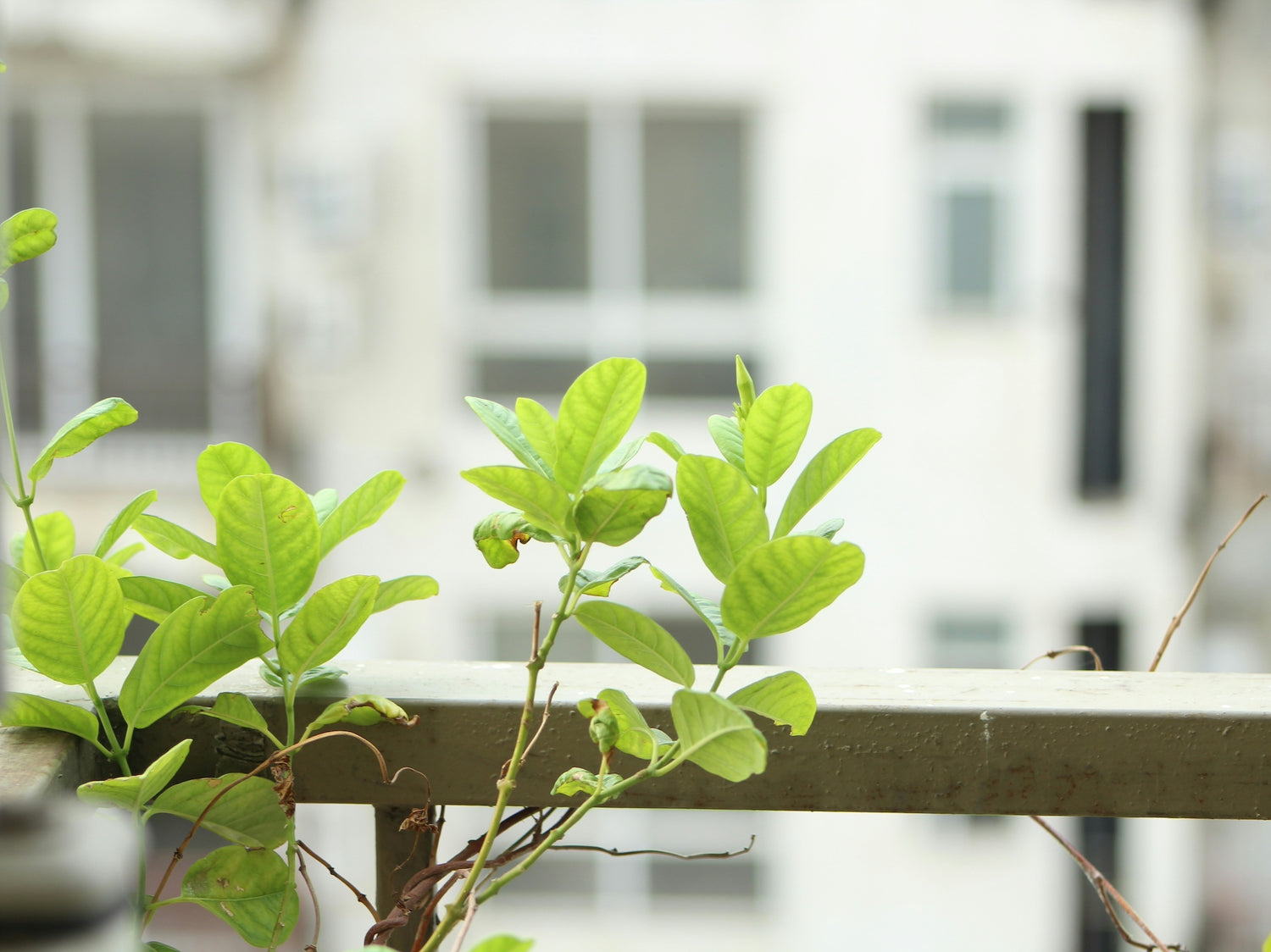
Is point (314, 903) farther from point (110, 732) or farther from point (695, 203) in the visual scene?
point (695, 203)

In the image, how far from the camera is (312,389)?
147 inches

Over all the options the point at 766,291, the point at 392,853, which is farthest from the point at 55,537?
the point at 766,291

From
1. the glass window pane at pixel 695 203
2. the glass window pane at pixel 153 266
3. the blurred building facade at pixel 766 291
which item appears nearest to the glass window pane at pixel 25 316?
the blurred building facade at pixel 766 291

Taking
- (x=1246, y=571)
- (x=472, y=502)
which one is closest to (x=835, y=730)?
(x=472, y=502)

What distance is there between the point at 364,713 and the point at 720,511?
0.45 feet

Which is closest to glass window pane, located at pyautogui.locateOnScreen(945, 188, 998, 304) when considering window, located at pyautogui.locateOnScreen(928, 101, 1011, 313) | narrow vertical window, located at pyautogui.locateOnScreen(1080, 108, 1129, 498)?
window, located at pyautogui.locateOnScreen(928, 101, 1011, 313)

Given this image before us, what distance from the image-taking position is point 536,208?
12.6 feet

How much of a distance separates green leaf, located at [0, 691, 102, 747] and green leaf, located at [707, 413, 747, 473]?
0.68 feet

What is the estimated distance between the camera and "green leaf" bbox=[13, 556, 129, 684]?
33 centimetres

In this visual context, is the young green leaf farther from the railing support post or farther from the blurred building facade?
the blurred building facade

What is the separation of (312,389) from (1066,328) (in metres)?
2.38

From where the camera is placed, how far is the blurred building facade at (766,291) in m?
3.65

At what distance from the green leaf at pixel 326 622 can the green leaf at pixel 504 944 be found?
4.4 inches

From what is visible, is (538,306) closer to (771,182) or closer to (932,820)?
(771,182)
